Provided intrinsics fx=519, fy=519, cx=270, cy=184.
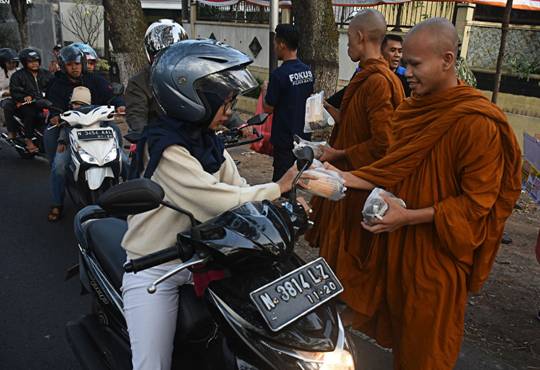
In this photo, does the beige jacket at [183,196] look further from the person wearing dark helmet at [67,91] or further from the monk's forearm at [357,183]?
the person wearing dark helmet at [67,91]

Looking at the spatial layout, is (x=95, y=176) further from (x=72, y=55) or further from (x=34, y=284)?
(x=72, y=55)

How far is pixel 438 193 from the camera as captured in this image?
89.0 inches

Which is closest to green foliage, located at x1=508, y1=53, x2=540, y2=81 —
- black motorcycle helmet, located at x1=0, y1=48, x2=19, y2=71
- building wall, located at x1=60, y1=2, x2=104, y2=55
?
black motorcycle helmet, located at x1=0, y1=48, x2=19, y2=71

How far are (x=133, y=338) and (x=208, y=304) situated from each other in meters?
0.36

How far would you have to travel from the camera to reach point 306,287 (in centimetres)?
165

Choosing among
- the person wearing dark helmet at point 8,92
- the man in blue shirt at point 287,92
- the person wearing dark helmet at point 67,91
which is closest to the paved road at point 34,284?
the person wearing dark helmet at point 67,91

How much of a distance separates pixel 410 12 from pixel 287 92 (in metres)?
6.55

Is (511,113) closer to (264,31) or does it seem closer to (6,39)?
(264,31)

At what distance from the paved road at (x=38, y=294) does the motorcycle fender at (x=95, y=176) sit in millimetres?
622

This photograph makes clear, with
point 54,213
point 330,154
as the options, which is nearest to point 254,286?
point 330,154

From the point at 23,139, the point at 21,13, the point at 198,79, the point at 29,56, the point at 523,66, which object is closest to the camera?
the point at 198,79

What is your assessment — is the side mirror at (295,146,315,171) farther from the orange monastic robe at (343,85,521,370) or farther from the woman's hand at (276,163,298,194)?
the orange monastic robe at (343,85,521,370)

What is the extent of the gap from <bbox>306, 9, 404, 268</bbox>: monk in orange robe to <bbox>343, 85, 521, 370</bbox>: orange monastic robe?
2.03 feet

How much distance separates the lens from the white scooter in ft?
14.4
